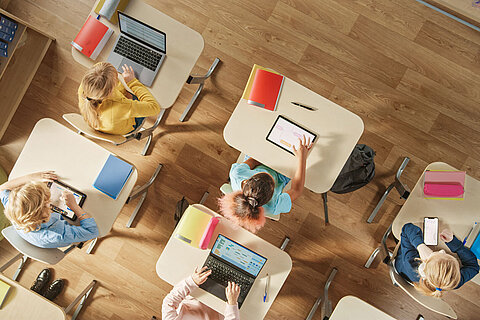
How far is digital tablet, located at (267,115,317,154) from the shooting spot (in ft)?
6.70

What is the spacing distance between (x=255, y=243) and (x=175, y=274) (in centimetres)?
52

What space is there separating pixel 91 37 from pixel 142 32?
0.35 m

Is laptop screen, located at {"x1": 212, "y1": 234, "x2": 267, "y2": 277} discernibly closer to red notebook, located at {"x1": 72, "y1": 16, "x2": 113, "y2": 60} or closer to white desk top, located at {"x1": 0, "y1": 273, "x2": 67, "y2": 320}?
white desk top, located at {"x1": 0, "y1": 273, "x2": 67, "y2": 320}

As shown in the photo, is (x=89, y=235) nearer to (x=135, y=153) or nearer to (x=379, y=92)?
(x=135, y=153)

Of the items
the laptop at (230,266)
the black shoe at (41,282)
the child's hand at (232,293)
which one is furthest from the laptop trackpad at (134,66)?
the black shoe at (41,282)

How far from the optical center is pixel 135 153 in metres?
2.85

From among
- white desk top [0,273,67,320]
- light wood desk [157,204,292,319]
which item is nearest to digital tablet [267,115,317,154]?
light wood desk [157,204,292,319]

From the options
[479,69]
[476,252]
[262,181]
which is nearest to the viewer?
[262,181]

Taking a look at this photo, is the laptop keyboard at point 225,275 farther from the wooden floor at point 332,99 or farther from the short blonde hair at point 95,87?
the short blonde hair at point 95,87

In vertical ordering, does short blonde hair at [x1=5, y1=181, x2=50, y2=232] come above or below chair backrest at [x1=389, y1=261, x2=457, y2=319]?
below

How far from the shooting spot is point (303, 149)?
1977 mm

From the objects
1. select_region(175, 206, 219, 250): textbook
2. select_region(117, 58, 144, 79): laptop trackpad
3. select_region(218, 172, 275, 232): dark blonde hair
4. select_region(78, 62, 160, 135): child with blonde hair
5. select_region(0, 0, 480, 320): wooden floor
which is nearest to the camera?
select_region(218, 172, 275, 232): dark blonde hair

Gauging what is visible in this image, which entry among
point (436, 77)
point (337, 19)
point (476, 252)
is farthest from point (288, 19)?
point (476, 252)

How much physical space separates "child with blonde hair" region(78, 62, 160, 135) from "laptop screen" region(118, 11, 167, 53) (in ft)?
0.67
